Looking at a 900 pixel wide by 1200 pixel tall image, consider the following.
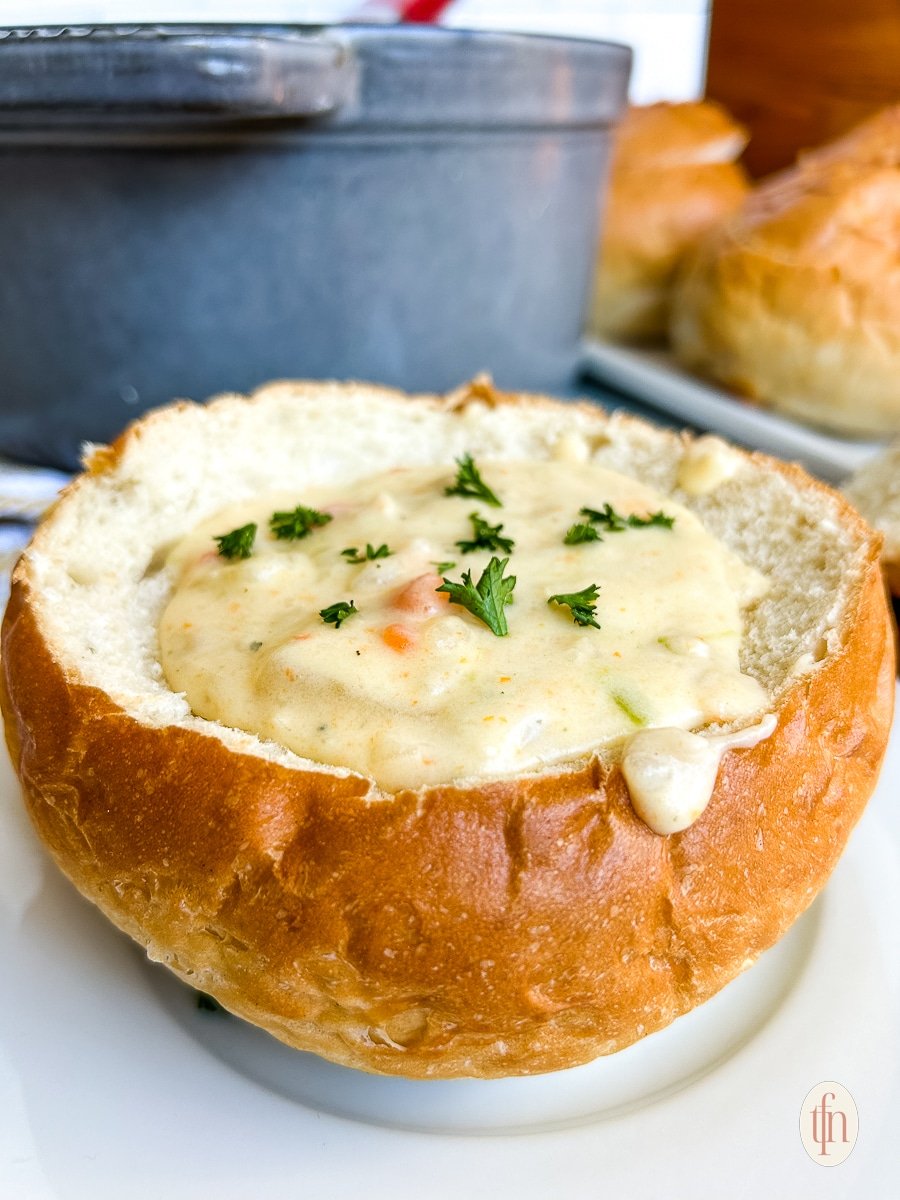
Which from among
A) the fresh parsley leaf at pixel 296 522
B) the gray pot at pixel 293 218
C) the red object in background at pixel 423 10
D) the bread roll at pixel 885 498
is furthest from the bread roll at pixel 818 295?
the fresh parsley leaf at pixel 296 522

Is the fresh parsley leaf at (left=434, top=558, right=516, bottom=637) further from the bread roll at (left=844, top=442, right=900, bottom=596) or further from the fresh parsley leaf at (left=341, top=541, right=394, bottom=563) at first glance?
the bread roll at (left=844, top=442, right=900, bottom=596)

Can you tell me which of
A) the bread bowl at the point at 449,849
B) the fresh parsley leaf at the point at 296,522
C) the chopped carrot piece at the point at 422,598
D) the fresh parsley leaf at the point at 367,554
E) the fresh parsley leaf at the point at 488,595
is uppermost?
the fresh parsley leaf at the point at 488,595

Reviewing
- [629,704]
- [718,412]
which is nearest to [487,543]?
[629,704]

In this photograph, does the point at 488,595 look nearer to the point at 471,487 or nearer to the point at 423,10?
the point at 471,487

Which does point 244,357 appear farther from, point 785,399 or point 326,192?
point 785,399

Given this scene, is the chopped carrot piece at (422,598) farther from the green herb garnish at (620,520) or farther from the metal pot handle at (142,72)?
the metal pot handle at (142,72)
